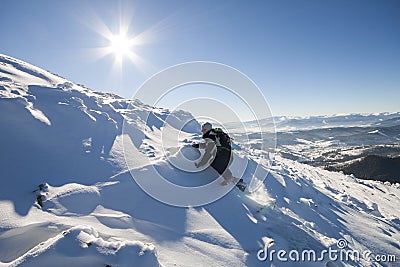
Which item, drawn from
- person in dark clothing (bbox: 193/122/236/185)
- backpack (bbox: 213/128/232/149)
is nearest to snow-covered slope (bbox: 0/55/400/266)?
person in dark clothing (bbox: 193/122/236/185)

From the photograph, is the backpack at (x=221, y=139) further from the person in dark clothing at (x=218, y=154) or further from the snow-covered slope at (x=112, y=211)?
the snow-covered slope at (x=112, y=211)

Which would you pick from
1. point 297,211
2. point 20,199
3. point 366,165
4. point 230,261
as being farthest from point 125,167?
point 366,165

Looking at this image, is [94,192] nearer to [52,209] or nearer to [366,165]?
[52,209]

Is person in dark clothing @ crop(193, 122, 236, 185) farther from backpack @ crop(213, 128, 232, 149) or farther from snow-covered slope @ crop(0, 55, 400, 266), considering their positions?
snow-covered slope @ crop(0, 55, 400, 266)

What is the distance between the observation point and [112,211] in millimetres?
4184

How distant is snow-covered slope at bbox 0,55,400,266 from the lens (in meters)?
3.13

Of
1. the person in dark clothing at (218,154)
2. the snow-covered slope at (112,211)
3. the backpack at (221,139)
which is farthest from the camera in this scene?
the backpack at (221,139)

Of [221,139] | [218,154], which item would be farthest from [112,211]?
[221,139]

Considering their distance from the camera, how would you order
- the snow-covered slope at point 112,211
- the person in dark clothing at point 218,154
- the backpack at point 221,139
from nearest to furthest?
the snow-covered slope at point 112,211 < the person in dark clothing at point 218,154 < the backpack at point 221,139

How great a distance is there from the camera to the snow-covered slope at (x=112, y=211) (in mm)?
3131

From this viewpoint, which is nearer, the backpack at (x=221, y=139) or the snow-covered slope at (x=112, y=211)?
the snow-covered slope at (x=112, y=211)

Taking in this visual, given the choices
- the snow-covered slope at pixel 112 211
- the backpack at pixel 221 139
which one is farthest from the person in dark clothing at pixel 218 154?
the snow-covered slope at pixel 112 211

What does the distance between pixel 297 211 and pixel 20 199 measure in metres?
7.37

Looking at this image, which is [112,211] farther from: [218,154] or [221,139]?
[221,139]
